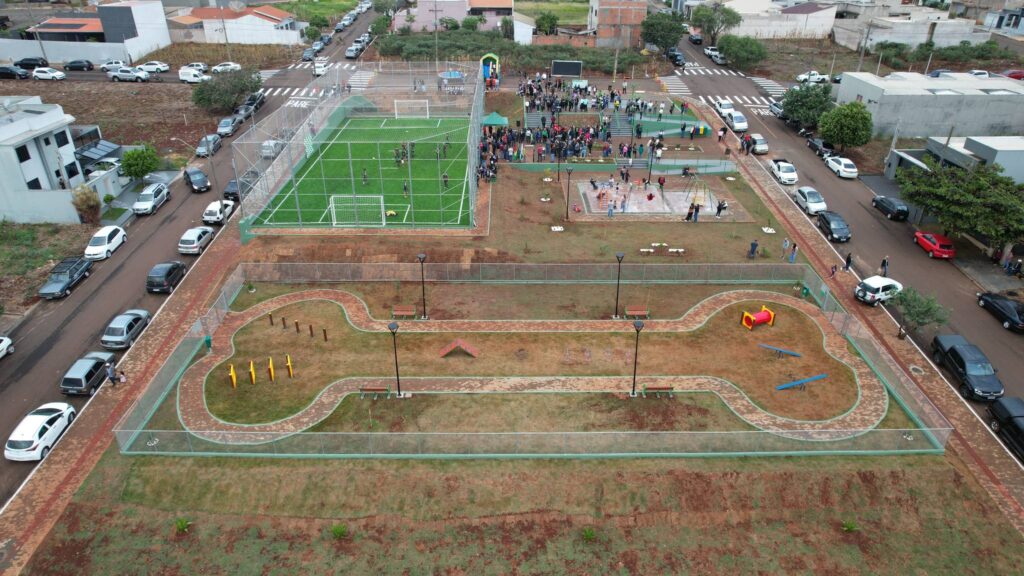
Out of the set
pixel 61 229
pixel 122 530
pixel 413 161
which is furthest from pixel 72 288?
pixel 413 161

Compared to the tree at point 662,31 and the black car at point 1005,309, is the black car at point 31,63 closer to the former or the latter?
the tree at point 662,31

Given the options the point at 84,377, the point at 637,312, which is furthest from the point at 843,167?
the point at 84,377

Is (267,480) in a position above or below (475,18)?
below

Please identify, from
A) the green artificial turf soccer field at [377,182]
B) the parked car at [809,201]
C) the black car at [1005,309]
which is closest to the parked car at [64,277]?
the green artificial turf soccer field at [377,182]

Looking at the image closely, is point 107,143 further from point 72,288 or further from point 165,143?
point 72,288

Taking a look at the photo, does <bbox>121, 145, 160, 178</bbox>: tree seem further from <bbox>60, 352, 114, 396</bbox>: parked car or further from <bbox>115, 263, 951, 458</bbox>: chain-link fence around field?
<bbox>115, 263, 951, 458</bbox>: chain-link fence around field

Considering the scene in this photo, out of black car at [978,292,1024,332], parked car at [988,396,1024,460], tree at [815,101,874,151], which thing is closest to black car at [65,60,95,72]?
tree at [815,101,874,151]

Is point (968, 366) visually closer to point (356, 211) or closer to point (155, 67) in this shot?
point (356, 211)
